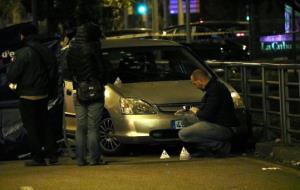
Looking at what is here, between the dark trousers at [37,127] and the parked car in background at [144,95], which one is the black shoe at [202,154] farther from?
the dark trousers at [37,127]

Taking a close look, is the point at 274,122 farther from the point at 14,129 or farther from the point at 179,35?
the point at 179,35

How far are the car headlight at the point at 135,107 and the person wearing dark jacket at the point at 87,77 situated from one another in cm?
100

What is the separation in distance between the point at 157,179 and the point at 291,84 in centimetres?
298

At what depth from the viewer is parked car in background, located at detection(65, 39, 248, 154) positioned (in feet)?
32.5

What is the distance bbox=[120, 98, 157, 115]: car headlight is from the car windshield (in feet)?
2.64

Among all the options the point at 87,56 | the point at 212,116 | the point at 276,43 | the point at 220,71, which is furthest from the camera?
the point at 276,43

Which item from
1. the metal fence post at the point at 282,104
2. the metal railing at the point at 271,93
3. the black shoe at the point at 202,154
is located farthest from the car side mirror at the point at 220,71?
the black shoe at the point at 202,154

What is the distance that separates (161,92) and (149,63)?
3.63 ft

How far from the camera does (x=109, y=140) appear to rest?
404 inches

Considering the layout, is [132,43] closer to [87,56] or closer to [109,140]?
[109,140]

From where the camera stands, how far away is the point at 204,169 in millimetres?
8680

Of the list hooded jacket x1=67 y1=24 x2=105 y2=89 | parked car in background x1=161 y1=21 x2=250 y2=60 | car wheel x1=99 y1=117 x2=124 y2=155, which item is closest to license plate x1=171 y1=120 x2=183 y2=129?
car wheel x1=99 y1=117 x2=124 y2=155

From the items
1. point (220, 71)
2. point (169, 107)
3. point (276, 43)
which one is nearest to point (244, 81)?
point (220, 71)

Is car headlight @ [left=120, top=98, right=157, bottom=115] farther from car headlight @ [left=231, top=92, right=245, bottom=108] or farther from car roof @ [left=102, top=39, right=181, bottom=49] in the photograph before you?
car roof @ [left=102, top=39, right=181, bottom=49]
